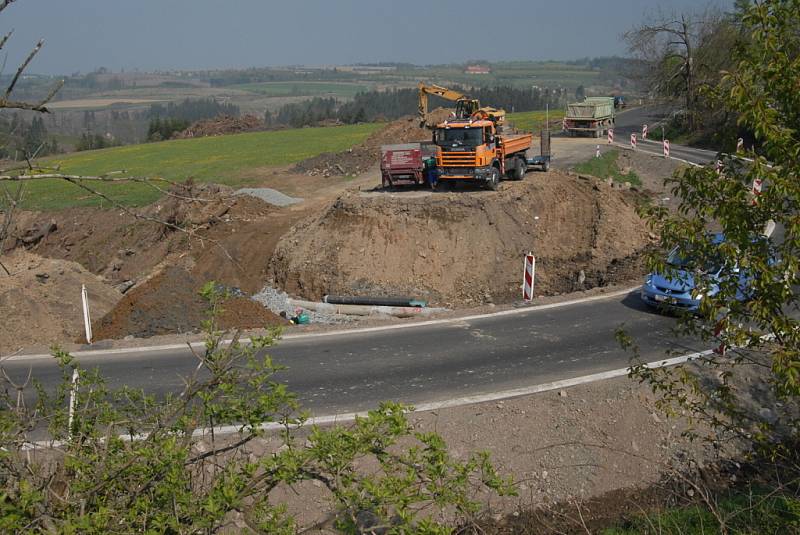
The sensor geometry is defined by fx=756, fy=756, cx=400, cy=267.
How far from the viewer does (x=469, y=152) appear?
2358 cm

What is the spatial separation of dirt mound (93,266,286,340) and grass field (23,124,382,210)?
1436cm

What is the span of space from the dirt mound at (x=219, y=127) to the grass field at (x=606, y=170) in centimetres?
4484

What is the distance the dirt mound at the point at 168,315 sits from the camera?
16.2 metres

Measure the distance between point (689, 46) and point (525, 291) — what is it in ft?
118

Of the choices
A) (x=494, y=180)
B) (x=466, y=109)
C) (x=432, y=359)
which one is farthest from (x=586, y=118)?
(x=432, y=359)

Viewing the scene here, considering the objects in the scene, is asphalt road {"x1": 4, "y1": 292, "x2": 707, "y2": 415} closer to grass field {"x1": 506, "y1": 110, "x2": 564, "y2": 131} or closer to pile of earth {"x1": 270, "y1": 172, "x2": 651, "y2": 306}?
pile of earth {"x1": 270, "y1": 172, "x2": 651, "y2": 306}

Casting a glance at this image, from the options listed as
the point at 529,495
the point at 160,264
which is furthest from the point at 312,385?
the point at 160,264

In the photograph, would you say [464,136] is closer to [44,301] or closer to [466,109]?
[466,109]

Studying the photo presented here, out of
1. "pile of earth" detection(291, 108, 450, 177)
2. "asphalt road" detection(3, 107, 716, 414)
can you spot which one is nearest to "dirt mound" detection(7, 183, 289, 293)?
"pile of earth" detection(291, 108, 450, 177)

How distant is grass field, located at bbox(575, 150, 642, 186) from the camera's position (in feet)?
99.4

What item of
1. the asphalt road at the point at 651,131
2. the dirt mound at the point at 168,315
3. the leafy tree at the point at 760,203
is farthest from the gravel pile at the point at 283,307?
the asphalt road at the point at 651,131

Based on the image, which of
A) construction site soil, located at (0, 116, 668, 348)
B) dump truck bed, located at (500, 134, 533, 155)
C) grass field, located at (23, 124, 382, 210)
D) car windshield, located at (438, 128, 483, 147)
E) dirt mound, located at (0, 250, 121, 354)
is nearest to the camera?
dirt mound, located at (0, 250, 121, 354)

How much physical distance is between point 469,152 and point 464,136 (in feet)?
2.33

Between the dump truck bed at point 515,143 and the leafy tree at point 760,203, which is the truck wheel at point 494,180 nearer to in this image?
the dump truck bed at point 515,143
